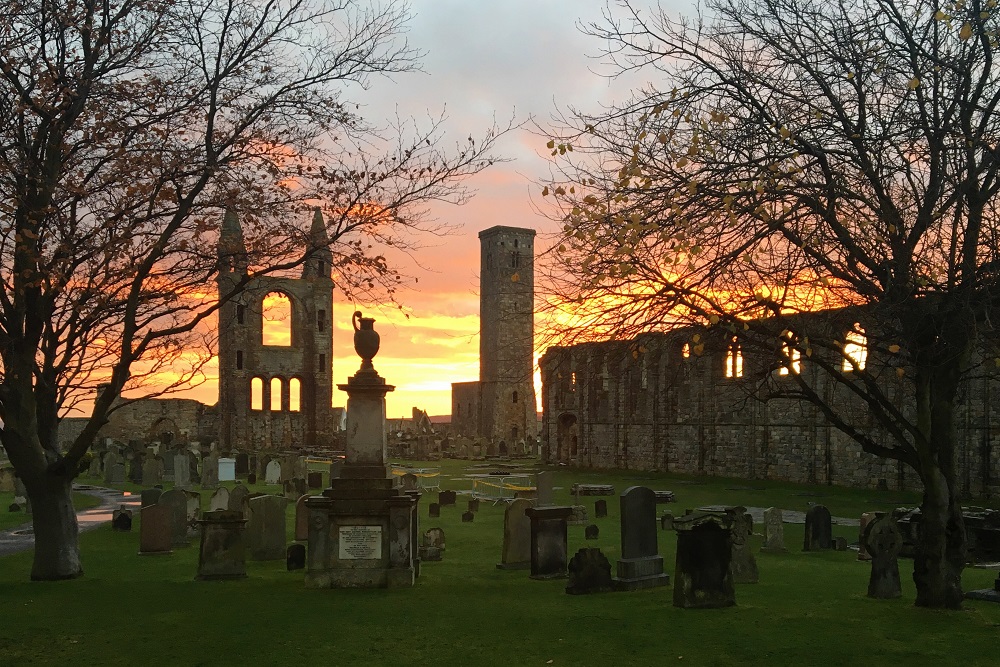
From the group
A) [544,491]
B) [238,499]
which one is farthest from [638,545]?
[544,491]

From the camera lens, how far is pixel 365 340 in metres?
12.3

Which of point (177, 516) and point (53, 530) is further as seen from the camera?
point (177, 516)

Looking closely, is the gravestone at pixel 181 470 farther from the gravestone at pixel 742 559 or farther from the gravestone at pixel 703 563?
the gravestone at pixel 703 563

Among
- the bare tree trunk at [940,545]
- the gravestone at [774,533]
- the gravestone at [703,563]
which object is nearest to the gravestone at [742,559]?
the gravestone at [703,563]

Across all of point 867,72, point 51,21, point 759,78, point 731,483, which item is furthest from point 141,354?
point 731,483

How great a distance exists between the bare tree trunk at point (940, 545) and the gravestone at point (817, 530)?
536 cm

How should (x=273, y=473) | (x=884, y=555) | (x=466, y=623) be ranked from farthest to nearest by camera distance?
(x=273, y=473) < (x=884, y=555) < (x=466, y=623)

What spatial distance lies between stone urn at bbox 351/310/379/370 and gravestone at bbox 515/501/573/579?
2.91m

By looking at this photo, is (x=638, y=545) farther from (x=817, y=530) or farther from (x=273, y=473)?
(x=273, y=473)

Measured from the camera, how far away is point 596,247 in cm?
940

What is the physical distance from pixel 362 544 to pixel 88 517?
11891 millimetres

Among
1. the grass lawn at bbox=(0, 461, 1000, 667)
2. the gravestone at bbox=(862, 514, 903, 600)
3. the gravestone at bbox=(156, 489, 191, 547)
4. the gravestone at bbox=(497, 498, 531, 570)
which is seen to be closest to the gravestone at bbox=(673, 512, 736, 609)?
the grass lawn at bbox=(0, 461, 1000, 667)

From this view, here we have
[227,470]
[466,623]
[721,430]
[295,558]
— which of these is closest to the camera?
[466,623]

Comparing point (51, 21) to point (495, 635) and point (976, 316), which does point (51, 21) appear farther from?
point (976, 316)
